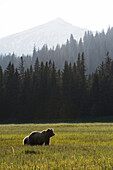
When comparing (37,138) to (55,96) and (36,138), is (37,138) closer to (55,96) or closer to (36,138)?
(36,138)

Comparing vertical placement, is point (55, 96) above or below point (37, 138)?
above

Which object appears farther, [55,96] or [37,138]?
[55,96]

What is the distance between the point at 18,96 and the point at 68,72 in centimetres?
1631

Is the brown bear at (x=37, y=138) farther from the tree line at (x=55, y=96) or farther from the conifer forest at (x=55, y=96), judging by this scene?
the tree line at (x=55, y=96)

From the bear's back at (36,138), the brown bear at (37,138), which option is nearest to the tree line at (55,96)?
the brown bear at (37,138)

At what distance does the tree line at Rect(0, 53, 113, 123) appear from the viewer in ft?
249

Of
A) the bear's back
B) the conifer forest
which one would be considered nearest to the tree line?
the conifer forest

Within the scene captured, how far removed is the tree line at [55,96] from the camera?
249ft

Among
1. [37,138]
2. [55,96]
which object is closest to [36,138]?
[37,138]

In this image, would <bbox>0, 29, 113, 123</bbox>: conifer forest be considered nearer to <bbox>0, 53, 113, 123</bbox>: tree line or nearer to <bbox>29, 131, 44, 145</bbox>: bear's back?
<bbox>0, 53, 113, 123</bbox>: tree line

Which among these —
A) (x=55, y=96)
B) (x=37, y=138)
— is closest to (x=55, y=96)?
(x=55, y=96)

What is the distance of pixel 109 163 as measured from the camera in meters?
8.73

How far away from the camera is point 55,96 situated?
7906 cm

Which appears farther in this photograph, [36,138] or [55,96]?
[55,96]
